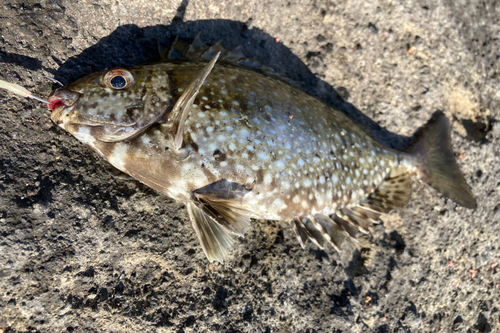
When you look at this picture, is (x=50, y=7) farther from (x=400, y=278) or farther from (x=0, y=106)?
(x=400, y=278)

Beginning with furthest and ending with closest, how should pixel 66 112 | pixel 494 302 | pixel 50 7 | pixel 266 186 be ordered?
pixel 494 302 → pixel 50 7 → pixel 266 186 → pixel 66 112

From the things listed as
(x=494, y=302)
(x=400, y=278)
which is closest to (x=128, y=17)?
(x=400, y=278)

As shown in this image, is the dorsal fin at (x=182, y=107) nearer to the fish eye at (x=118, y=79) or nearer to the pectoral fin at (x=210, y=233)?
the fish eye at (x=118, y=79)

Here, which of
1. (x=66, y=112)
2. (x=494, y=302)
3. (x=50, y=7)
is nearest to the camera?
(x=66, y=112)

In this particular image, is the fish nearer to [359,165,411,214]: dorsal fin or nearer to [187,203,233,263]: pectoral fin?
[187,203,233,263]: pectoral fin

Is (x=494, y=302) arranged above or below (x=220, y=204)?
below

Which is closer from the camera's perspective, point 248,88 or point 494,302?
point 248,88
